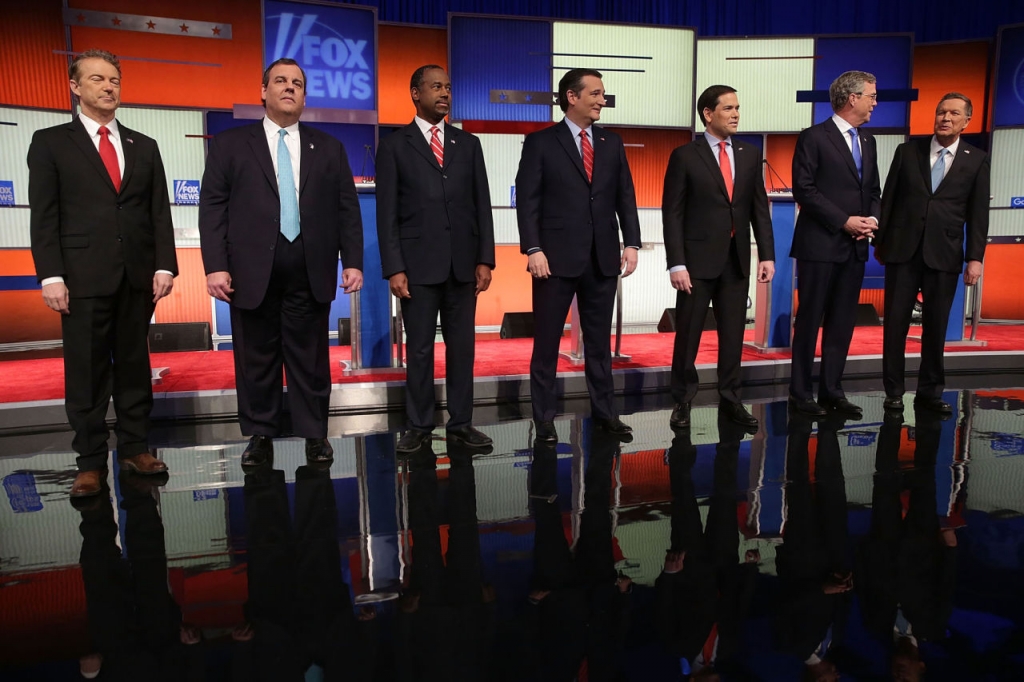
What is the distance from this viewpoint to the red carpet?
3.47 meters

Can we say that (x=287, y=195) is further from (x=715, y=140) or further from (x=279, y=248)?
(x=715, y=140)

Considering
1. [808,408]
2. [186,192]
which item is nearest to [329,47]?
[186,192]

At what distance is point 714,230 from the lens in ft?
10.1

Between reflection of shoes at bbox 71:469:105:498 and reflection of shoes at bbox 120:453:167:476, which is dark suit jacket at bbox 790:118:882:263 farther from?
reflection of shoes at bbox 71:469:105:498

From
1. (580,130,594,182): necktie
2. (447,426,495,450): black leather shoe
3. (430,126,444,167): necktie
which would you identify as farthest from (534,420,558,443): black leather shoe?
(430,126,444,167): necktie

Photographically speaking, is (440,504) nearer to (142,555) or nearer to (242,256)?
(142,555)

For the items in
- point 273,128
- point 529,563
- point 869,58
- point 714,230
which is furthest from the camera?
point 869,58

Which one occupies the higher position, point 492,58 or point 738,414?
point 492,58

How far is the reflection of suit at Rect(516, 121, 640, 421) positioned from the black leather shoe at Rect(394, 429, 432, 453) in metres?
0.48

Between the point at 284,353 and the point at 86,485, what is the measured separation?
0.74 metres

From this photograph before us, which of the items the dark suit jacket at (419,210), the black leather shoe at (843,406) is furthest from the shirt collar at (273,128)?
the black leather shoe at (843,406)

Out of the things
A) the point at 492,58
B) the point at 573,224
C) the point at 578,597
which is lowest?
the point at 578,597

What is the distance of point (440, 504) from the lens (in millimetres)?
2246

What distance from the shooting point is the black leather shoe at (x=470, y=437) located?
287 cm
